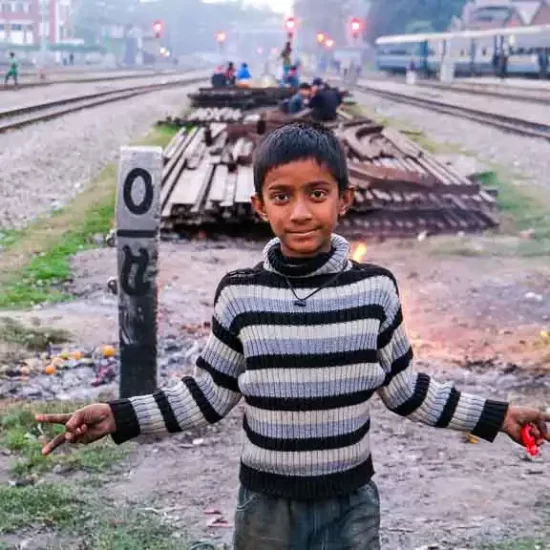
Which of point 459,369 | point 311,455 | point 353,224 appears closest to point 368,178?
point 353,224

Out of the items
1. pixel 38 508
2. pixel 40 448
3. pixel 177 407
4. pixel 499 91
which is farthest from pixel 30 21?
pixel 177 407

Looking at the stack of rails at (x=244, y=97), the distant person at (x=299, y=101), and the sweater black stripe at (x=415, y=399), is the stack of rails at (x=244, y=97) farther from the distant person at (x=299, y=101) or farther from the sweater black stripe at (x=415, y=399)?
the sweater black stripe at (x=415, y=399)

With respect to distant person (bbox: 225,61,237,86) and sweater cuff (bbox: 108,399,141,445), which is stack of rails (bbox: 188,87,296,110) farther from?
sweater cuff (bbox: 108,399,141,445)

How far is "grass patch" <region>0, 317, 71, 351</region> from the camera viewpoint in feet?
23.5

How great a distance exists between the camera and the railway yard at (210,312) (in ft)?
13.9

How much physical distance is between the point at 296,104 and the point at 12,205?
1048cm

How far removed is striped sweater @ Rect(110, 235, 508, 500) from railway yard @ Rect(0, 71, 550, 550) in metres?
1.52

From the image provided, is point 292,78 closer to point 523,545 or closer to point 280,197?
point 523,545

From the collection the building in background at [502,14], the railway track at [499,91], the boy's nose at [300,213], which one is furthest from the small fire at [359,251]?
the building in background at [502,14]

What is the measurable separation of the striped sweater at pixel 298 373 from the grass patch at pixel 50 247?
6070 millimetres

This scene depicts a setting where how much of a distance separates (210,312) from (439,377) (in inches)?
101

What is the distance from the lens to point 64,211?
14.1 m

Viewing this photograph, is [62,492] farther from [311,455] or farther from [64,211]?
[64,211]

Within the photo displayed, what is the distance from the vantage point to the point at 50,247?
1107 cm
